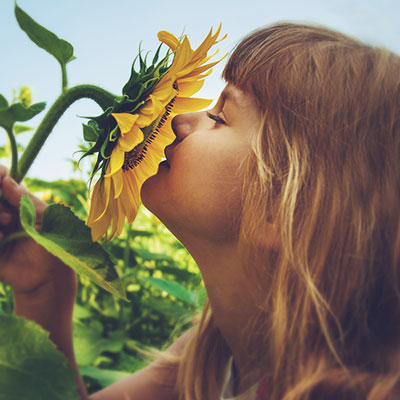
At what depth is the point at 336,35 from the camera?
35.0 inches

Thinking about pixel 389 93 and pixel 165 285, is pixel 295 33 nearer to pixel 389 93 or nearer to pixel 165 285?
pixel 389 93

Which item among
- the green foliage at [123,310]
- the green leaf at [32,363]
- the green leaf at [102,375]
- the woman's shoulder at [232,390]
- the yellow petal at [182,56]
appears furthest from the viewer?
the green foliage at [123,310]

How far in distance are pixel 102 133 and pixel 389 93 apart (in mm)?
474

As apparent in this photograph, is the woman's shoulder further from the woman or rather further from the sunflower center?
the sunflower center

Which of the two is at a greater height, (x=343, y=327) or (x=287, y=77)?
(x=287, y=77)

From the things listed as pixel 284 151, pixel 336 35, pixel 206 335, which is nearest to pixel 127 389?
pixel 206 335

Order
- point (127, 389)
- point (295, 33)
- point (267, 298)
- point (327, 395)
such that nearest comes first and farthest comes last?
point (327, 395) < point (267, 298) < point (295, 33) < point (127, 389)

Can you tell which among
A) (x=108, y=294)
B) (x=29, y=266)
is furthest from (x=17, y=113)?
(x=108, y=294)

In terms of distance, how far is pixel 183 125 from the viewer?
31.0 inches

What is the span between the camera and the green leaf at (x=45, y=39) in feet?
2.00

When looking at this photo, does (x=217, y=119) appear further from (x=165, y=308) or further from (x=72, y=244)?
(x=165, y=308)

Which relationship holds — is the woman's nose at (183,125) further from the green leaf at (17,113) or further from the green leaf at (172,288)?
the green leaf at (172,288)

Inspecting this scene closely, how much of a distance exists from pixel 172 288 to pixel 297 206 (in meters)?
0.58

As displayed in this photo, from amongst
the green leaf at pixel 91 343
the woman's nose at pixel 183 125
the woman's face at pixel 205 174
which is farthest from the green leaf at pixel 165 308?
the woman's nose at pixel 183 125
